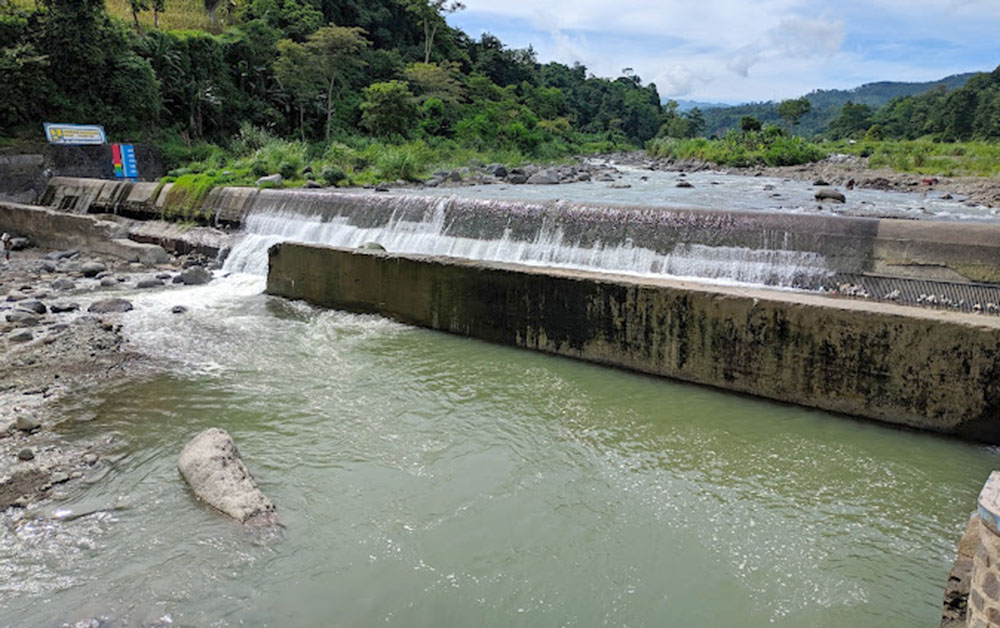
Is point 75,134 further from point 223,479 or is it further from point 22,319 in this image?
point 223,479

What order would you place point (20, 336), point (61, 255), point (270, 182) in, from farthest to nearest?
point (270, 182) → point (61, 255) → point (20, 336)

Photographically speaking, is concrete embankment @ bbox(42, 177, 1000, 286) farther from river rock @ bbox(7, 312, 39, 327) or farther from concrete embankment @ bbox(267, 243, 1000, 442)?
river rock @ bbox(7, 312, 39, 327)

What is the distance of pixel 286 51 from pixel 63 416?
27.6 metres

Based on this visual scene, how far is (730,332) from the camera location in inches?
249

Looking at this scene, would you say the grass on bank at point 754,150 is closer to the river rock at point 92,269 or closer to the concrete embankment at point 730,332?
the concrete embankment at point 730,332

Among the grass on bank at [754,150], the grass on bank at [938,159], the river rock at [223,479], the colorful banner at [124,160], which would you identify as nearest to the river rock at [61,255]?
the colorful banner at [124,160]

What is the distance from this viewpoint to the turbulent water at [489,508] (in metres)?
3.54

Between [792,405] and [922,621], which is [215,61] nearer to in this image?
[792,405]

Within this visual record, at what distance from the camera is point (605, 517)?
14.5 ft

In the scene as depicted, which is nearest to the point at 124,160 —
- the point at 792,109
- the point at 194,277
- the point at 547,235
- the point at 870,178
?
the point at 194,277

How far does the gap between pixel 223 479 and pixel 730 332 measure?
192 inches

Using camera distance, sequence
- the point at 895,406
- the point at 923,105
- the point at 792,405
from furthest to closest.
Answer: the point at 923,105 → the point at 792,405 → the point at 895,406

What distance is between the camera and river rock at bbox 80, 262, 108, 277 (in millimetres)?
11703

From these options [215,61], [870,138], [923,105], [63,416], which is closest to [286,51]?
[215,61]
